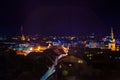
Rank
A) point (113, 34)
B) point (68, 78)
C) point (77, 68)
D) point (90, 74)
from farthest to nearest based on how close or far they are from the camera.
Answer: point (113, 34) → point (77, 68) → point (90, 74) → point (68, 78)

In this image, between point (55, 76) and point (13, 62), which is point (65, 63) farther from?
point (13, 62)

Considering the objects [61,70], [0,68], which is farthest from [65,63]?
[0,68]

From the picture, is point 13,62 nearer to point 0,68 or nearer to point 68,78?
point 0,68

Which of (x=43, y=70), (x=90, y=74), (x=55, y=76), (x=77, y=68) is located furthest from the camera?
(x=43, y=70)

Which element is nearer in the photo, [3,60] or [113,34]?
[3,60]

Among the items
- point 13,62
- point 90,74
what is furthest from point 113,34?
point 90,74

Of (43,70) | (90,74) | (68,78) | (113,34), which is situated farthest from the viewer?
(113,34)

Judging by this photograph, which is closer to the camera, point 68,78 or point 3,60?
point 68,78

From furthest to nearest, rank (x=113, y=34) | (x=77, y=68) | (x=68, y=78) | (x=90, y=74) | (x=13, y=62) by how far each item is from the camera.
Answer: (x=113, y=34)
(x=13, y=62)
(x=77, y=68)
(x=90, y=74)
(x=68, y=78)
